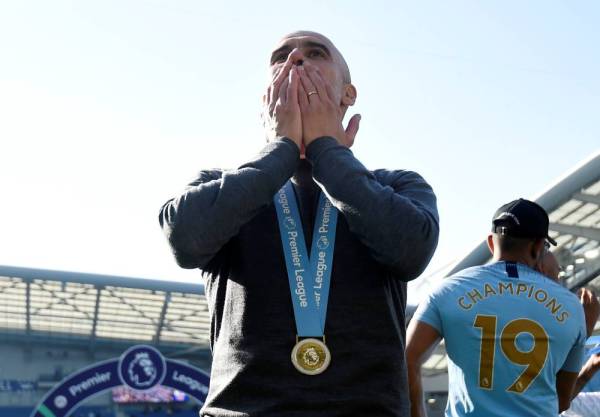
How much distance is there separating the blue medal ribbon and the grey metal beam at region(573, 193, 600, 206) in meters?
22.1

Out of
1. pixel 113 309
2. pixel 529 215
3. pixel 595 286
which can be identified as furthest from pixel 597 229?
pixel 529 215

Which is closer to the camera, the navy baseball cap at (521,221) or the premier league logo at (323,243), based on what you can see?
the premier league logo at (323,243)

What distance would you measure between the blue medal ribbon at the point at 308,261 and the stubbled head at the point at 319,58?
11.5 inches

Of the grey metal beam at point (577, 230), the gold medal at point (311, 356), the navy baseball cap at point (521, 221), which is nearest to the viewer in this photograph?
the gold medal at point (311, 356)

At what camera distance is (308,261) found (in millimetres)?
1896

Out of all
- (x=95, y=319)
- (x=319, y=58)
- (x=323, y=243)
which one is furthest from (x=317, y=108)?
(x=95, y=319)

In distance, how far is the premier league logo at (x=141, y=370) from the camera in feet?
42.4

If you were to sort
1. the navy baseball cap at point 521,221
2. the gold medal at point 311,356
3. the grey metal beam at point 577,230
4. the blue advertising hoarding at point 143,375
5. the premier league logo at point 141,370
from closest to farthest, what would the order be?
the gold medal at point 311,356 < the navy baseball cap at point 521,221 < the blue advertising hoarding at point 143,375 < the premier league logo at point 141,370 < the grey metal beam at point 577,230

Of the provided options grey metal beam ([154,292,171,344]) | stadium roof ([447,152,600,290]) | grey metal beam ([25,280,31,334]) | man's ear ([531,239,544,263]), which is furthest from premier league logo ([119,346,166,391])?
grey metal beam ([154,292,171,344])

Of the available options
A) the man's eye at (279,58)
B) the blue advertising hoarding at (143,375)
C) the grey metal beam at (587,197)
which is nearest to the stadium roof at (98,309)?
the grey metal beam at (587,197)

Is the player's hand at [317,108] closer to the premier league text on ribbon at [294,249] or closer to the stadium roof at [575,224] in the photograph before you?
the premier league text on ribbon at [294,249]

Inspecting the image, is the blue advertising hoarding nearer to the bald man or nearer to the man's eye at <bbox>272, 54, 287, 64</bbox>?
the man's eye at <bbox>272, 54, 287, 64</bbox>

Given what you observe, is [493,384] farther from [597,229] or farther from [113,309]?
[113,309]

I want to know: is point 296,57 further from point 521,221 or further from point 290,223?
point 521,221
